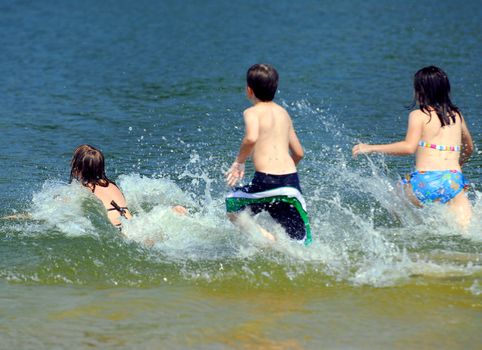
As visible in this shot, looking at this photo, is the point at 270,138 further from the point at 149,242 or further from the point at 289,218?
the point at 149,242

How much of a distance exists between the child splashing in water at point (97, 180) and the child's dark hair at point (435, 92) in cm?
273

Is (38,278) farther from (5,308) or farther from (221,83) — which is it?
(221,83)

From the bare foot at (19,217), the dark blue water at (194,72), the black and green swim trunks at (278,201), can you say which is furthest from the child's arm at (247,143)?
the dark blue water at (194,72)

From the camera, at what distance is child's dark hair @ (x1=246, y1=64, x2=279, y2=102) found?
21.9 feet

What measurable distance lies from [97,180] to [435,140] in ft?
9.56

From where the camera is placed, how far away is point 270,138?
6.70 meters

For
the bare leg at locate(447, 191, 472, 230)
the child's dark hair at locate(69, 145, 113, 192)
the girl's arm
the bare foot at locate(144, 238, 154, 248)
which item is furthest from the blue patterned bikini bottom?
the child's dark hair at locate(69, 145, 113, 192)

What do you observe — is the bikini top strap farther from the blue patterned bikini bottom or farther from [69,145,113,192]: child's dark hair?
the blue patterned bikini bottom

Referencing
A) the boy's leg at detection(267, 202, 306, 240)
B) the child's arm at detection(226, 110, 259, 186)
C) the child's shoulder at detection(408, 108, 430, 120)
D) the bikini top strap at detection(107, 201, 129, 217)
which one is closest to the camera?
the child's arm at detection(226, 110, 259, 186)

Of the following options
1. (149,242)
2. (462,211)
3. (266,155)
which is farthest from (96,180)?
(462,211)

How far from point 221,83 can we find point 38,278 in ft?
37.9

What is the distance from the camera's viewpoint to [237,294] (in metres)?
6.54

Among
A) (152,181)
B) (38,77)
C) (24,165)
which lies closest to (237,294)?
(152,181)

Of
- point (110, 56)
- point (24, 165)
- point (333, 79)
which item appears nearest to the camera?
point (24, 165)
